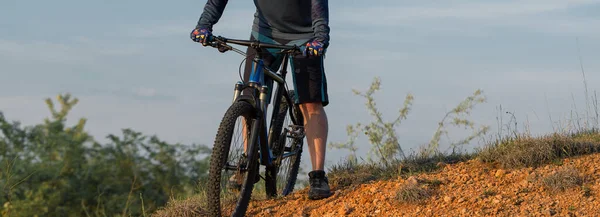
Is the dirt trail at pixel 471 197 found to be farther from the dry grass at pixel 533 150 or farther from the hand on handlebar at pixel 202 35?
the hand on handlebar at pixel 202 35

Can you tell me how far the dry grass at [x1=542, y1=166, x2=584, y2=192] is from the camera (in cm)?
508

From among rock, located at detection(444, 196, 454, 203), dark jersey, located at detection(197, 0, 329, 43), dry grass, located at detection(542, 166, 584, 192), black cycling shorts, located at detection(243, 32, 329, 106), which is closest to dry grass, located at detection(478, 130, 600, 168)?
dry grass, located at detection(542, 166, 584, 192)

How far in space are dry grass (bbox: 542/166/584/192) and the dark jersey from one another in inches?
77.2

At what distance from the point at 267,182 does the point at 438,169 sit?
1.45 m

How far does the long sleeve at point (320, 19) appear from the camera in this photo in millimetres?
4934

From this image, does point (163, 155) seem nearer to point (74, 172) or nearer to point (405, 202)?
point (74, 172)

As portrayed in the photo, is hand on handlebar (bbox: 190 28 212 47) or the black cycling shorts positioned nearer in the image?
hand on handlebar (bbox: 190 28 212 47)

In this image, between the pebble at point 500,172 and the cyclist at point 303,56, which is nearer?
the cyclist at point 303,56

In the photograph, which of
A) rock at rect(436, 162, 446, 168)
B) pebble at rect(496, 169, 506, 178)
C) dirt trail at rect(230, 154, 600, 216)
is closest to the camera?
dirt trail at rect(230, 154, 600, 216)

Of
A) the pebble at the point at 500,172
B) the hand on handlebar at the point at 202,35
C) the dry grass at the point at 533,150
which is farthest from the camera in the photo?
the dry grass at the point at 533,150

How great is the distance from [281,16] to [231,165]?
48.9 inches

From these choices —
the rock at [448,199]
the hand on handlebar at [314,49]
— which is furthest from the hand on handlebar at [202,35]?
the rock at [448,199]

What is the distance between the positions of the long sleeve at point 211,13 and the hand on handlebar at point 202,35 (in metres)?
0.31

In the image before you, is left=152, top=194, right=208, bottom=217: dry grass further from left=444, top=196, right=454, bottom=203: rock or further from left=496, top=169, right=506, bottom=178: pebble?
left=496, top=169, right=506, bottom=178: pebble
